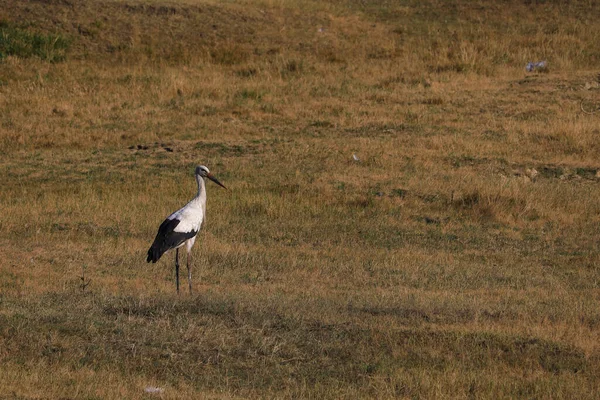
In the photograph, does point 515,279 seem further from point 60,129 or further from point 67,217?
point 60,129

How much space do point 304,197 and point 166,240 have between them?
4.64 meters

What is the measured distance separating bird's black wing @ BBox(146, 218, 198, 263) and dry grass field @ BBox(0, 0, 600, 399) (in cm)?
41

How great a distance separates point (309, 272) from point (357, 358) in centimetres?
337

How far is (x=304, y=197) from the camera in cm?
1412

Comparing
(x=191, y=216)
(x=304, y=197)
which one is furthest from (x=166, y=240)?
(x=304, y=197)

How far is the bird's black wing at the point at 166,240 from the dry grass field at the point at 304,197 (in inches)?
16.2

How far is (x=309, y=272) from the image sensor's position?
10.7 m

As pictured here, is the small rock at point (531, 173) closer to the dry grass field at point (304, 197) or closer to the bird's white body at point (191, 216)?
the dry grass field at point (304, 197)

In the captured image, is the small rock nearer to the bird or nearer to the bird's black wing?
the bird

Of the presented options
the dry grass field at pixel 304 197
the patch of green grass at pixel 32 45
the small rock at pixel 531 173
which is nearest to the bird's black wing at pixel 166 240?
the dry grass field at pixel 304 197

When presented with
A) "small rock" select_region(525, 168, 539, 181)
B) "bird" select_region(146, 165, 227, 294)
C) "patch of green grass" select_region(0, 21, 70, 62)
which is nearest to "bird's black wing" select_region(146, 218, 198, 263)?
"bird" select_region(146, 165, 227, 294)

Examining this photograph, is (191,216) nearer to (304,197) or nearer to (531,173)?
(304,197)

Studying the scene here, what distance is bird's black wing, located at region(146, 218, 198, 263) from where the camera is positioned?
964 centimetres

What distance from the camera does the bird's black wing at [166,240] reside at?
964 centimetres
